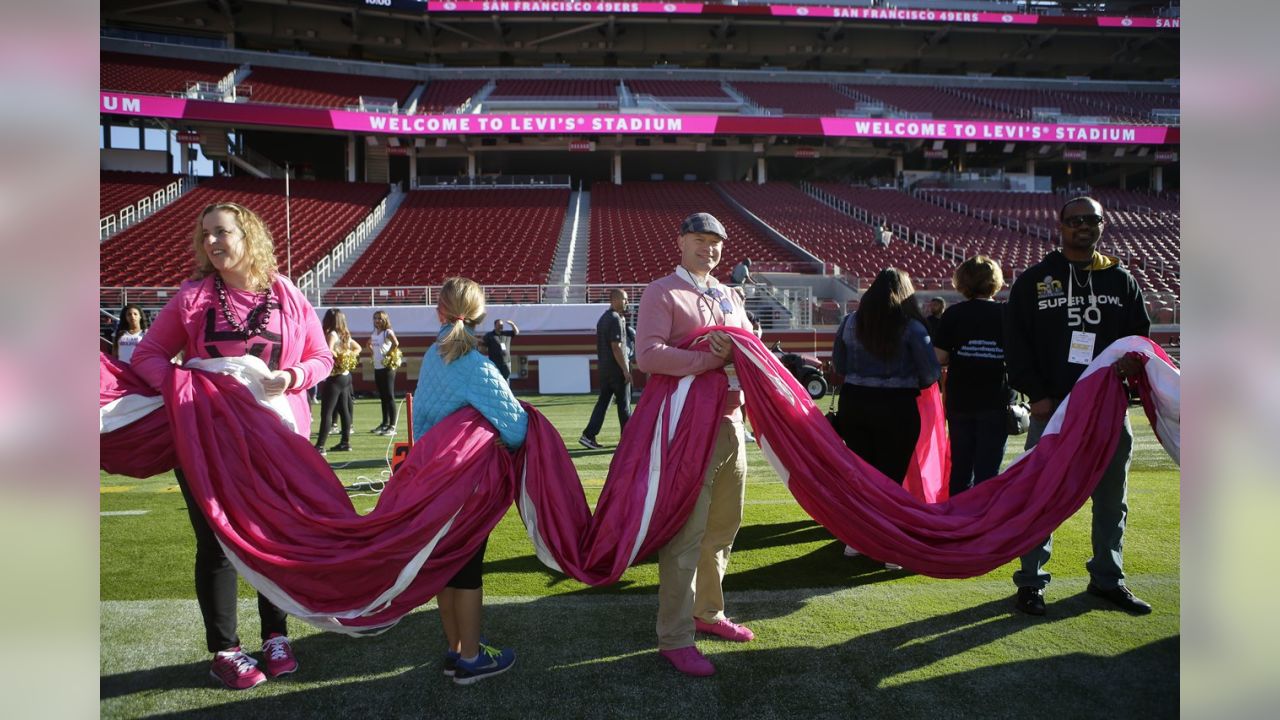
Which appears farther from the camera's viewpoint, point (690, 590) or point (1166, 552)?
point (1166, 552)

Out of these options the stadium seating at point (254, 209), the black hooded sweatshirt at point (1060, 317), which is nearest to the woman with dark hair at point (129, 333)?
the black hooded sweatshirt at point (1060, 317)

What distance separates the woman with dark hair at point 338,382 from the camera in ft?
26.7

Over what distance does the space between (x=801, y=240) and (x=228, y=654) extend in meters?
22.0

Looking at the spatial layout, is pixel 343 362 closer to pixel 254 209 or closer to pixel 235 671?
pixel 235 671

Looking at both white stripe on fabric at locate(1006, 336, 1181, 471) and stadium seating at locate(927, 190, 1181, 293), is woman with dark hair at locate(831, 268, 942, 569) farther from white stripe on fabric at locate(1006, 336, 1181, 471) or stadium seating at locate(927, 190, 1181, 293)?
stadium seating at locate(927, 190, 1181, 293)

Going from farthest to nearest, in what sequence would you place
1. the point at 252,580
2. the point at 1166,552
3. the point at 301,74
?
the point at 301,74, the point at 1166,552, the point at 252,580

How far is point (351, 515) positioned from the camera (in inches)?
112

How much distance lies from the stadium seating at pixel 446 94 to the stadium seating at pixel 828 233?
12.0 metres

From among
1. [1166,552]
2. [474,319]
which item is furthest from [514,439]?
[1166,552]

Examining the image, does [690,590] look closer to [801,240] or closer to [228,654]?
[228,654]

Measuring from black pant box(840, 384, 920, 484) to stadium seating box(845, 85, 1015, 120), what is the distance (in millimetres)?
32471

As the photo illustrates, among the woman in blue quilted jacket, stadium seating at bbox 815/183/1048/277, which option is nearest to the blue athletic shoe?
the woman in blue quilted jacket

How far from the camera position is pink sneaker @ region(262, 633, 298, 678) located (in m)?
2.97

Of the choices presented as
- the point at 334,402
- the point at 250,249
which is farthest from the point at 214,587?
the point at 334,402
